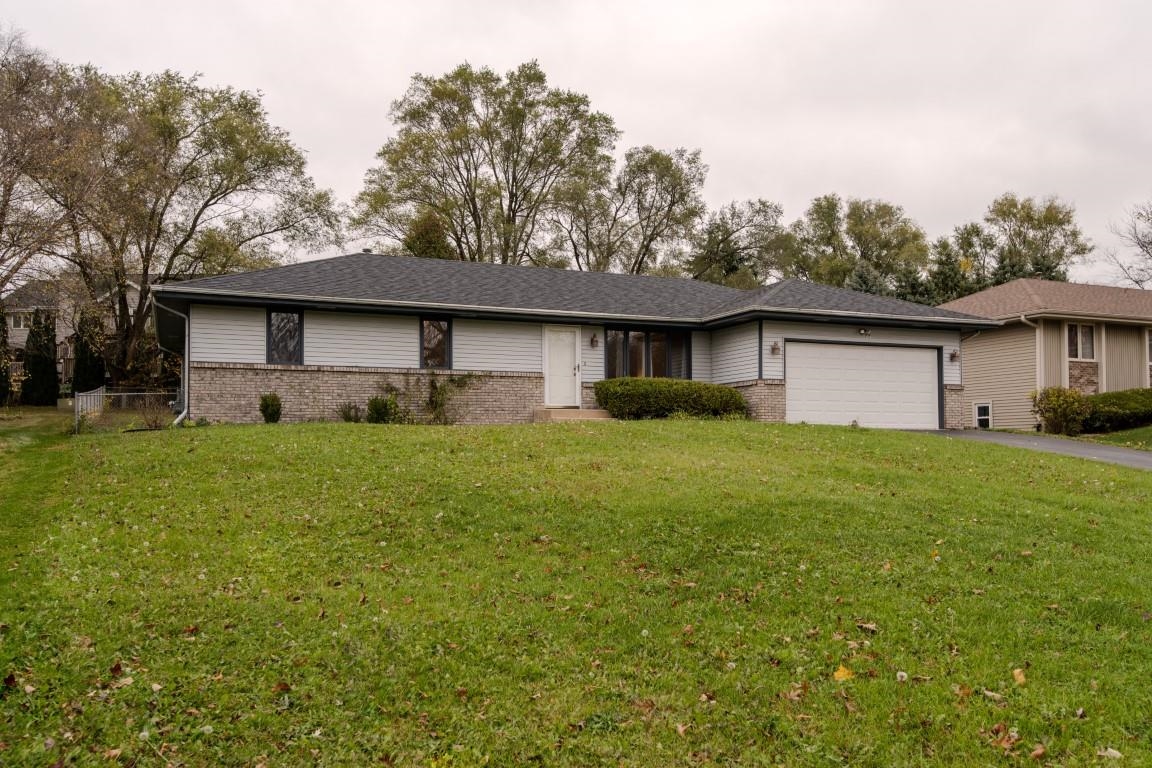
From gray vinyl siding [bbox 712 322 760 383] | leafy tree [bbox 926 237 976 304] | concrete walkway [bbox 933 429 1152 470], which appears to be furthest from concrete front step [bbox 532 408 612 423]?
leafy tree [bbox 926 237 976 304]

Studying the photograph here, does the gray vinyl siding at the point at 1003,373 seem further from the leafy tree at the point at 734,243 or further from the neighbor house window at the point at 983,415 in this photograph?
the leafy tree at the point at 734,243

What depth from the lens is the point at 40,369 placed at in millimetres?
32125

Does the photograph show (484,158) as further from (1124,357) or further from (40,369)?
(1124,357)

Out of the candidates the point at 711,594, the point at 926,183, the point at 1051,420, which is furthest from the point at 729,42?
the point at 926,183

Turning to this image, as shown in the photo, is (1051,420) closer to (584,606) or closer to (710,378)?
(710,378)

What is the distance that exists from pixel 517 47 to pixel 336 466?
30058 millimetres

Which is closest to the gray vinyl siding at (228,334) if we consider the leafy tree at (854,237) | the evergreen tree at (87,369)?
the evergreen tree at (87,369)

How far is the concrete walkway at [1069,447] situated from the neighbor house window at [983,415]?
17.0ft

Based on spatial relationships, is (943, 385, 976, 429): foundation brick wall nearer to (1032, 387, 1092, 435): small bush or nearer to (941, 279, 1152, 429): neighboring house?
(1032, 387, 1092, 435): small bush

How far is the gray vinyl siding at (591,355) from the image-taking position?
2000 cm

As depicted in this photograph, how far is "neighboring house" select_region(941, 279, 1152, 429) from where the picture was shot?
23078mm

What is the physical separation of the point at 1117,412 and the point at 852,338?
781 centimetres

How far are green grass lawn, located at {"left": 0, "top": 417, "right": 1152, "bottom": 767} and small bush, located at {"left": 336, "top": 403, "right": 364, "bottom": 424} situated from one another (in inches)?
273

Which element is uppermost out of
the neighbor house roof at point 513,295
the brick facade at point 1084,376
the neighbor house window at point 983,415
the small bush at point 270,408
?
the neighbor house roof at point 513,295
